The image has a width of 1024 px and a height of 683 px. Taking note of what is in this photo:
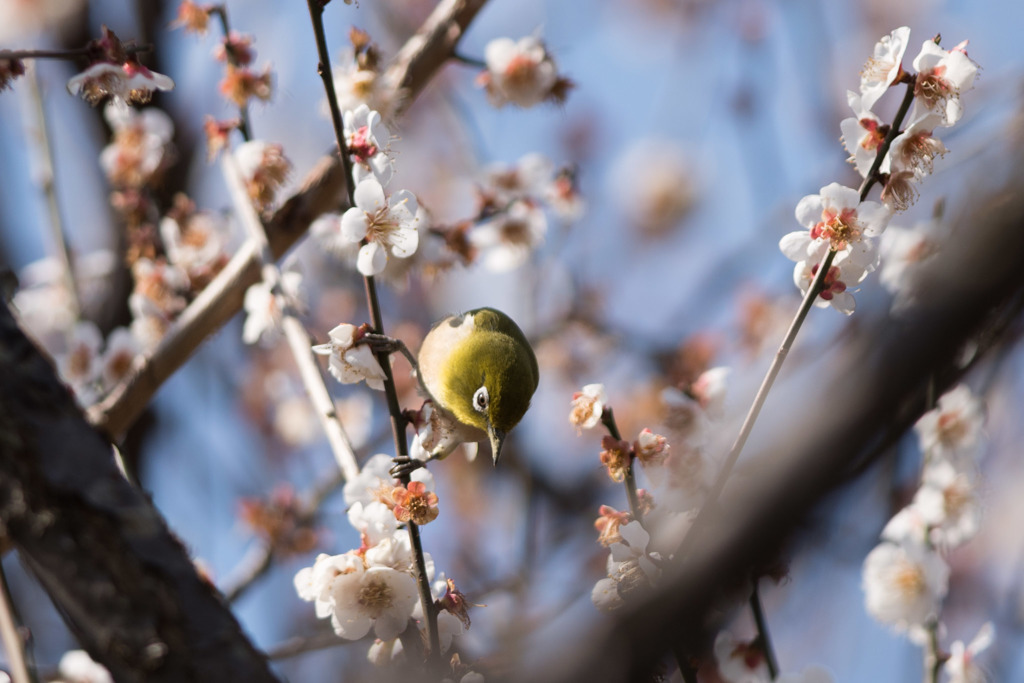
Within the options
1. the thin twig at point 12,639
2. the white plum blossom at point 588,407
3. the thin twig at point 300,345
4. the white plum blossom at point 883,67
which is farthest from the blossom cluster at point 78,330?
the white plum blossom at point 883,67

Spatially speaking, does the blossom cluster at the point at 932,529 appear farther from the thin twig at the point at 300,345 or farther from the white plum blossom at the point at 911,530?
the thin twig at the point at 300,345

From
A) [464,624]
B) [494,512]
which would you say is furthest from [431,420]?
[494,512]

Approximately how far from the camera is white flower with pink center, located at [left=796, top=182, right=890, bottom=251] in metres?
1.61

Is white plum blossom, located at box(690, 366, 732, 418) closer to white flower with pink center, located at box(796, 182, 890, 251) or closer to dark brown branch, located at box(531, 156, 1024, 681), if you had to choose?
white flower with pink center, located at box(796, 182, 890, 251)

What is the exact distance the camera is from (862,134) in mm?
1663

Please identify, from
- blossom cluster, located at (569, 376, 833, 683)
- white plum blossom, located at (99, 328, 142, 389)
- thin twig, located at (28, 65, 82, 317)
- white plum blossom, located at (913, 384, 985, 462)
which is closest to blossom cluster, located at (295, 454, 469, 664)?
blossom cluster, located at (569, 376, 833, 683)

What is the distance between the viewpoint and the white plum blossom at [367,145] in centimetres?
173

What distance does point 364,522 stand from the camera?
177cm

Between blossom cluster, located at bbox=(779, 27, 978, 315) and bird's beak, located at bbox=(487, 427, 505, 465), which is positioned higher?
bird's beak, located at bbox=(487, 427, 505, 465)

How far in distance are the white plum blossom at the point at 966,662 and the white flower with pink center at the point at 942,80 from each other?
1382 mm

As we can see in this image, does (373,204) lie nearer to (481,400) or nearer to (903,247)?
(481,400)

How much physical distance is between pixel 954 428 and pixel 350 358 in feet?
5.67

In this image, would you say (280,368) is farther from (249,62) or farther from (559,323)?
(249,62)

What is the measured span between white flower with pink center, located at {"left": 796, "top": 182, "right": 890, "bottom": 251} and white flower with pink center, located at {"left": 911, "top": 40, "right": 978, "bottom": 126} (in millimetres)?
213
